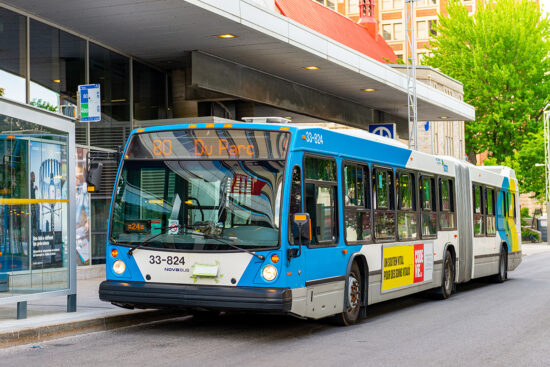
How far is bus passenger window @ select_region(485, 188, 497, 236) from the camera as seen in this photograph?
66.9 feet

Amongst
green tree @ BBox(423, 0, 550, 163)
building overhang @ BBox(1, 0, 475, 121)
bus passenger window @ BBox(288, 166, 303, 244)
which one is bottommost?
bus passenger window @ BBox(288, 166, 303, 244)

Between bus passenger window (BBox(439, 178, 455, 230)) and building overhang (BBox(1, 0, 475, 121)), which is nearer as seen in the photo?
building overhang (BBox(1, 0, 475, 121))

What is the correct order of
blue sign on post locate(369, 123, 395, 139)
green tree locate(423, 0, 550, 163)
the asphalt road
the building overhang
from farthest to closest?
green tree locate(423, 0, 550, 163) → blue sign on post locate(369, 123, 395, 139) → the building overhang → the asphalt road

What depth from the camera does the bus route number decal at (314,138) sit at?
10.9 metres

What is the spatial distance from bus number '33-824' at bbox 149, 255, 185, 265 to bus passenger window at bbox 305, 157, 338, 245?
164 cm

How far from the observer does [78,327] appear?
11.0 m

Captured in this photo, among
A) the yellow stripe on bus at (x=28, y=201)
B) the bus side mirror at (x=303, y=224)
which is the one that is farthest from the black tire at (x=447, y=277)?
the yellow stripe on bus at (x=28, y=201)

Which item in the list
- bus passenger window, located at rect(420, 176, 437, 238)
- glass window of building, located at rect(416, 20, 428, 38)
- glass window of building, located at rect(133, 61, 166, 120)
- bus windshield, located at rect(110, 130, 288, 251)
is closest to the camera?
bus windshield, located at rect(110, 130, 288, 251)

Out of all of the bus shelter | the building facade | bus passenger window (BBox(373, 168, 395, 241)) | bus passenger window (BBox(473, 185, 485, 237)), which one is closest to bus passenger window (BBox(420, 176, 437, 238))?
bus passenger window (BBox(373, 168, 395, 241))

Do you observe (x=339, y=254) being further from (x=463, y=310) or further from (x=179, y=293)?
(x=463, y=310)

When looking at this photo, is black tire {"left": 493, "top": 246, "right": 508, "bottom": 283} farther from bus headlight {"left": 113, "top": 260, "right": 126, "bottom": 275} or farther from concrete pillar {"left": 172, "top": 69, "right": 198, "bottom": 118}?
bus headlight {"left": 113, "top": 260, "right": 126, "bottom": 275}

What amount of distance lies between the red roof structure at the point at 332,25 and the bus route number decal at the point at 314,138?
2223 cm

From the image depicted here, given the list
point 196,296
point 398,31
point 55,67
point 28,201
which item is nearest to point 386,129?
point 55,67

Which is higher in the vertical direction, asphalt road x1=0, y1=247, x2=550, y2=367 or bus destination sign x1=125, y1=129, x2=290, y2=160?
bus destination sign x1=125, y1=129, x2=290, y2=160
